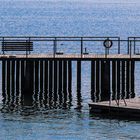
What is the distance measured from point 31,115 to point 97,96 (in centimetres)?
870

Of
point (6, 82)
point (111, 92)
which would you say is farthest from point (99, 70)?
point (6, 82)

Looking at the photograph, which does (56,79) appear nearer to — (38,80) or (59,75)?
(59,75)

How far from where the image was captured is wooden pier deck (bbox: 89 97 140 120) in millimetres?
59562

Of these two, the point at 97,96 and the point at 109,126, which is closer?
the point at 109,126

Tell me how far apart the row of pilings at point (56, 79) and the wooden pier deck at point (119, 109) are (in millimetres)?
8476

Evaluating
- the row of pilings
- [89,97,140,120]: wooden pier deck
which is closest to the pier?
the row of pilings

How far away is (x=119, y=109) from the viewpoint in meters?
60.0

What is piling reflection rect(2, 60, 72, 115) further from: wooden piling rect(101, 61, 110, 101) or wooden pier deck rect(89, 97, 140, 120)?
wooden pier deck rect(89, 97, 140, 120)

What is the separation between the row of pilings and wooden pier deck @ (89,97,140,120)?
8.48 metres

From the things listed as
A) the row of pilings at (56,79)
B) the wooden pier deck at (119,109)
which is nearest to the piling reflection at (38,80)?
the row of pilings at (56,79)

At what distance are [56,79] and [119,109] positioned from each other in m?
11.8

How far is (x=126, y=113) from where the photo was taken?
2352 inches

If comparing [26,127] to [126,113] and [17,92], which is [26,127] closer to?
[126,113]

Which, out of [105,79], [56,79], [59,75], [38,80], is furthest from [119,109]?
[38,80]
